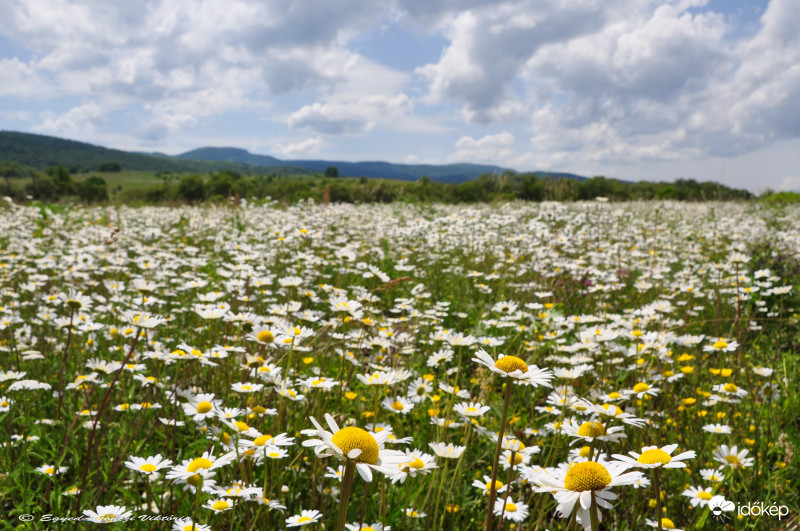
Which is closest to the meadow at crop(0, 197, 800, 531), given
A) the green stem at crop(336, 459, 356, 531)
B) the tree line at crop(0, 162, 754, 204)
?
the green stem at crop(336, 459, 356, 531)

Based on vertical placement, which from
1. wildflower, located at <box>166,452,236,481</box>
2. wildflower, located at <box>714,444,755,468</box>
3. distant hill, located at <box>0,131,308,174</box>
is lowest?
wildflower, located at <box>714,444,755,468</box>

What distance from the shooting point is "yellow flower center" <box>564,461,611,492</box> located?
3.00ft

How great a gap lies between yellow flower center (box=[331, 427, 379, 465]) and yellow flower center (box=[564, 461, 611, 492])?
0.41m

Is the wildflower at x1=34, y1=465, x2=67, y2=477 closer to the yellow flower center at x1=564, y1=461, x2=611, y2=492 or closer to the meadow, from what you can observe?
the meadow

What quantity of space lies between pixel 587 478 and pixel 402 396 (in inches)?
80.6

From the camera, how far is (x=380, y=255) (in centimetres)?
666

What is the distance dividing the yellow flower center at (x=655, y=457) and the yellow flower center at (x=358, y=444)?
2.21ft

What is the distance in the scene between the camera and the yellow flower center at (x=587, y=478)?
3.00 ft

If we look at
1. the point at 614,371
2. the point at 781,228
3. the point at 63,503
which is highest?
the point at 781,228

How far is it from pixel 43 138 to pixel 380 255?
164627 mm

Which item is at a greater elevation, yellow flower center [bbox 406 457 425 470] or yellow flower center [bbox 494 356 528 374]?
yellow flower center [bbox 494 356 528 374]

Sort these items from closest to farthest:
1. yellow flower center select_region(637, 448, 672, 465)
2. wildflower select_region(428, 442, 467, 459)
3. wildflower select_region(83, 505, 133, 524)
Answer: yellow flower center select_region(637, 448, 672, 465) < wildflower select_region(83, 505, 133, 524) < wildflower select_region(428, 442, 467, 459)

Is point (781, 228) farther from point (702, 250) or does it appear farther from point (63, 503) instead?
point (63, 503)

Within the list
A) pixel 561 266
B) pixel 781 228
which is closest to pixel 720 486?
pixel 561 266
